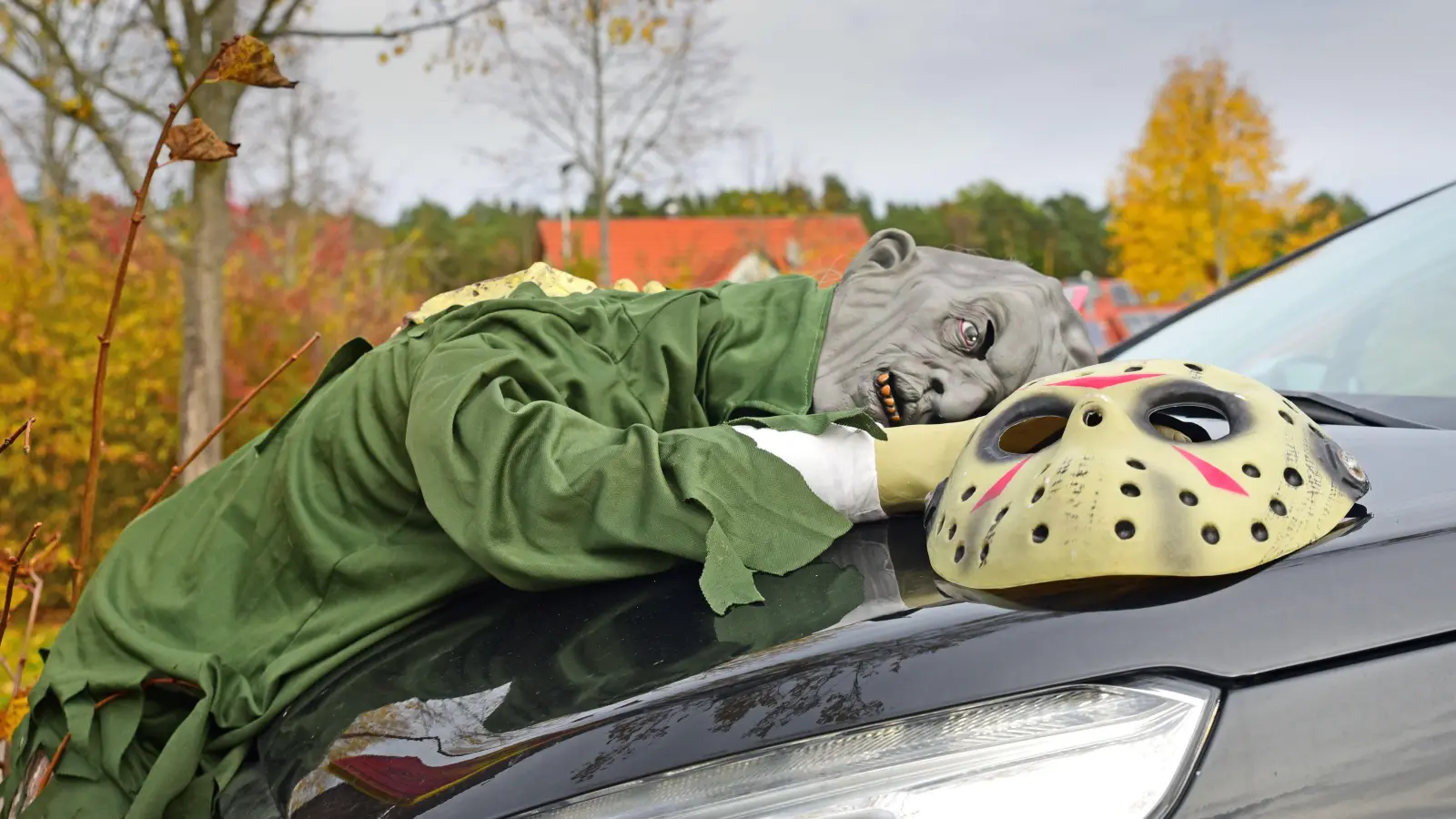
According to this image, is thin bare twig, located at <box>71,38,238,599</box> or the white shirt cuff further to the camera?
the white shirt cuff

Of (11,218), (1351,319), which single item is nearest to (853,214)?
(11,218)

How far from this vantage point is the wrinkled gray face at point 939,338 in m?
2.05

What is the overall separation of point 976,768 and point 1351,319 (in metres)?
1.95

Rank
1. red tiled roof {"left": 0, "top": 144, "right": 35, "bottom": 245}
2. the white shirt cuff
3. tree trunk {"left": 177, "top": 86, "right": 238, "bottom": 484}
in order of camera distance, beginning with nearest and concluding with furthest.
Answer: the white shirt cuff < tree trunk {"left": 177, "top": 86, "right": 238, "bottom": 484} < red tiled roof {"left": 0, "top": 144, "right": 35, "bottom": 245}

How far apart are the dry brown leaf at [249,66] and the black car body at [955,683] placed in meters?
0.82

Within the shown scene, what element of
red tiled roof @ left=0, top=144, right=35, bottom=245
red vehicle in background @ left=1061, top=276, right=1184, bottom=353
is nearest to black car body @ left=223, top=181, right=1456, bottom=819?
red vehicle in background @ left=1061, top=276, right=1184, bottom=353

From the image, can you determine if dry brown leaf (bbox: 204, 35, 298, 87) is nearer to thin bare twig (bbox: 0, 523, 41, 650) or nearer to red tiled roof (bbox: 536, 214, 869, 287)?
thin bare twig (bbox: 0, 523, 41, 650)

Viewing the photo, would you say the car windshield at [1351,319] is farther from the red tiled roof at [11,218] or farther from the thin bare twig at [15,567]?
the red tiled roof at [11,218]

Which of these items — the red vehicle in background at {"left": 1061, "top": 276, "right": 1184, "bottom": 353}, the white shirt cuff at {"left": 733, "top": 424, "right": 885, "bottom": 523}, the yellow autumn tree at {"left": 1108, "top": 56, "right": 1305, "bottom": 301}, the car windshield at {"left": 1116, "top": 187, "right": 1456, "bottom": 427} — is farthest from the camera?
the yellow autumn tree at {"left": 1108, "top": 56, "right": 1305, "bottom": 301}

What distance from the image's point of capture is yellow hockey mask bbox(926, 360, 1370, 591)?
1.17m

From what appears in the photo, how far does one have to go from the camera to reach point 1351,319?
2543mm

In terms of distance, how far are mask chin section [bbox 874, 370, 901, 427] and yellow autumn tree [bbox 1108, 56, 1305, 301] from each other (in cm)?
2705

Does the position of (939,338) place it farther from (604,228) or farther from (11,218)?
(604,228)

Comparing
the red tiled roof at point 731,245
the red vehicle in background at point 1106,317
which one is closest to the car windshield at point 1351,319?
the red vehicle in background at point 1106,317
